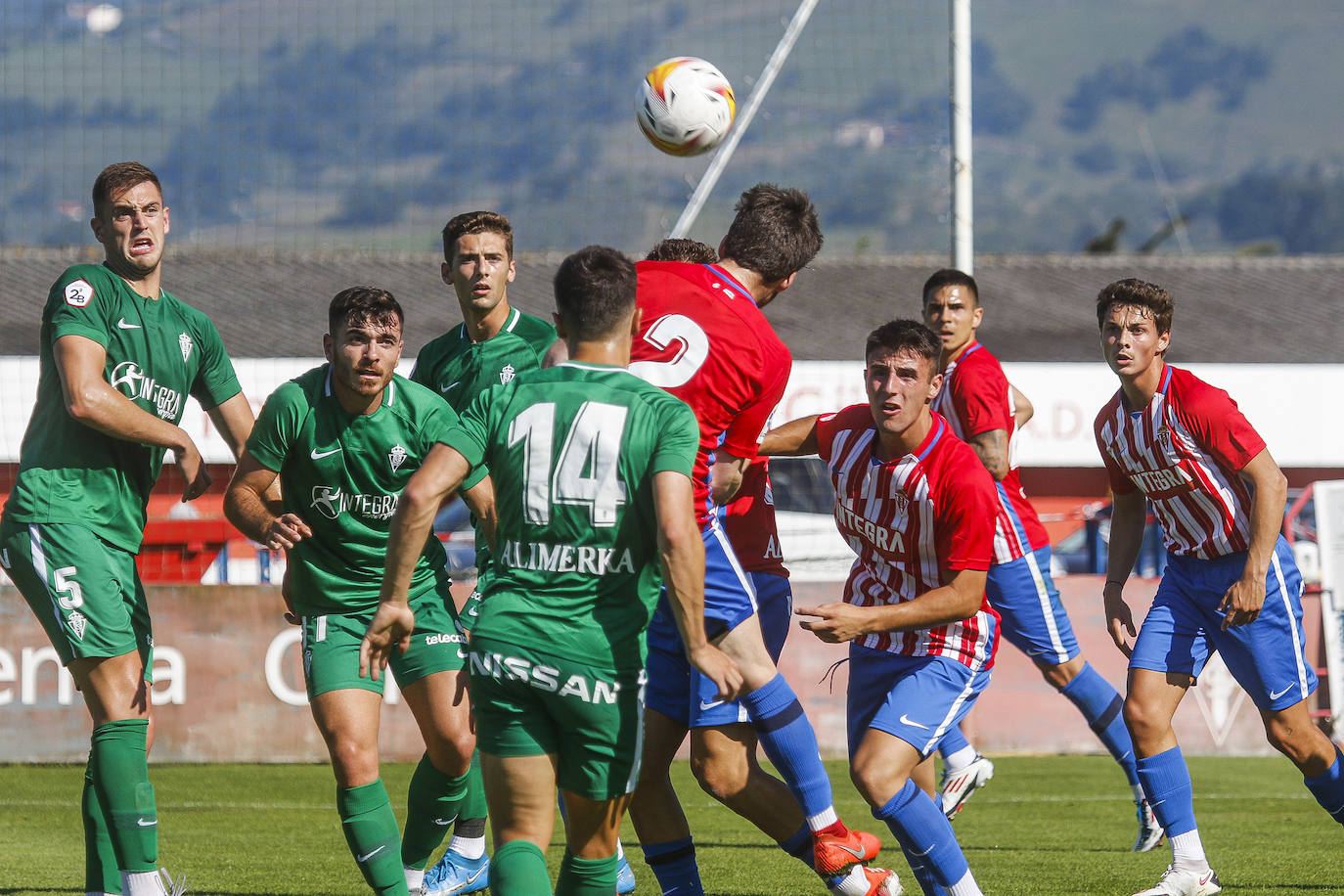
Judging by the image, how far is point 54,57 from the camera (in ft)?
40.8

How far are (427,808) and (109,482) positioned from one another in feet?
5.34

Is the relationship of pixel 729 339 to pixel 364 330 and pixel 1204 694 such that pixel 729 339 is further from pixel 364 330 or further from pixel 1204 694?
pixel 1204 694

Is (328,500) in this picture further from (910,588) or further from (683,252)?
(910,588)

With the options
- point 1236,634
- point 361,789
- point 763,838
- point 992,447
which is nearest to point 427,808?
point 361,789

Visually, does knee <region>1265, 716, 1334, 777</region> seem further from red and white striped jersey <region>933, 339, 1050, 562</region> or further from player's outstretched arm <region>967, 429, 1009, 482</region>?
player's outstretched arm <region>967, 429, 1009, 482</region>

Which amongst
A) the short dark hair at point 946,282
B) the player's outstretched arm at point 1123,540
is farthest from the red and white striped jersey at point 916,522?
the short dark hair at point 946,282

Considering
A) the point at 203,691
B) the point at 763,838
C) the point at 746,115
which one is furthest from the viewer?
the point at 746,115

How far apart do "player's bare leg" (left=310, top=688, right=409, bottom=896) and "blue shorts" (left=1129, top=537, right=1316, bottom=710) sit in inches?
115

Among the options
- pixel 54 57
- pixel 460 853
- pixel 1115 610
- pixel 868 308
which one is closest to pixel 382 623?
pixel 460 853

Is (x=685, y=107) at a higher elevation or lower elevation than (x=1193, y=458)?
higher

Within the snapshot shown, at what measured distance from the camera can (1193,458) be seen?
225 inches

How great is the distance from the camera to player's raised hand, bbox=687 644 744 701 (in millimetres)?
3717

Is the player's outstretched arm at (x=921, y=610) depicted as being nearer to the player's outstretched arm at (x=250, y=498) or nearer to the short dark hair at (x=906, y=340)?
the short dark hair at (x=906, y=340)

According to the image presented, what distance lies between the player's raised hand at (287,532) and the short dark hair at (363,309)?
0.66 meters
